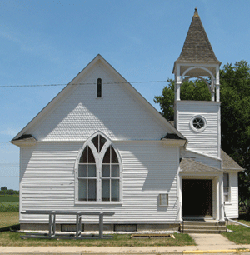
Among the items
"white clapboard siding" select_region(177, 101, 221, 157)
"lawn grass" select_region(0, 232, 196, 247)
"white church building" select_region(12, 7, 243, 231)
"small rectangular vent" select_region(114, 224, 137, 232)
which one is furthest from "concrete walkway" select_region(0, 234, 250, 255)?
"white clapboard siding" select_region(177, 101, 221, 157)

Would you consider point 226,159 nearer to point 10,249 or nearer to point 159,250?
point 159,250

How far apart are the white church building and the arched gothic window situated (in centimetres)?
5

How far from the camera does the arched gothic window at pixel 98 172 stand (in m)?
17.2

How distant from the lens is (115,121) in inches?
691

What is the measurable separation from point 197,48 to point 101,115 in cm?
730

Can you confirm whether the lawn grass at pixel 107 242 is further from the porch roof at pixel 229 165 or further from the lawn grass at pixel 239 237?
the porch roof at pixel 229 165

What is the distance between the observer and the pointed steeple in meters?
20.3

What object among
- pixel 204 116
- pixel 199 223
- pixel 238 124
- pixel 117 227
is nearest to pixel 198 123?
pixel 204 116

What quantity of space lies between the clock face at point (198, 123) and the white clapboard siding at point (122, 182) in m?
3.17

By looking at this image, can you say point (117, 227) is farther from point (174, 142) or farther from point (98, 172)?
point (174, 142)

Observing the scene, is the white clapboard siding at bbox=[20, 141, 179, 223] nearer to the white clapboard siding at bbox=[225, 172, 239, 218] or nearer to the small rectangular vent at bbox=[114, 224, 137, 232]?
the small rectangular vent at bbox=[114, 224, 137, 232]

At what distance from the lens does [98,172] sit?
56.8ft

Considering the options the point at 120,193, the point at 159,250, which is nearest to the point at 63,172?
the point at 120,193

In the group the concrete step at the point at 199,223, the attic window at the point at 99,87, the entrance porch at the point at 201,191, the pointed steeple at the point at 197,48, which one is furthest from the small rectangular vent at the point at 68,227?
the pointed steeple at the point at 197,48
